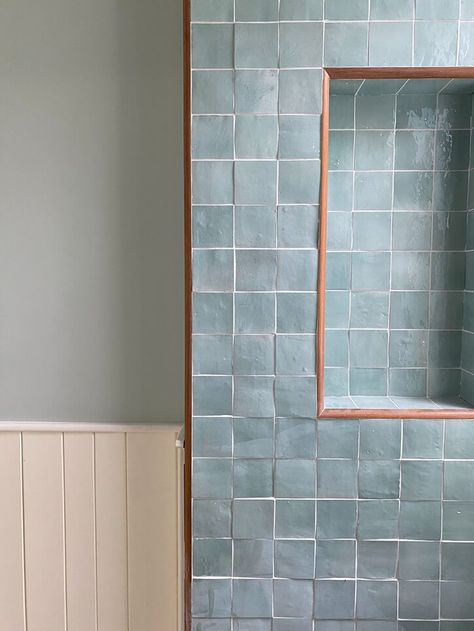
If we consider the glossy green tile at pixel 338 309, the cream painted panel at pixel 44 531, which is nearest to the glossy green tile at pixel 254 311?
the glossy green tile at pixel 338 309

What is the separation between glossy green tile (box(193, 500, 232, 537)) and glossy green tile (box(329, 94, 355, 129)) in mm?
967

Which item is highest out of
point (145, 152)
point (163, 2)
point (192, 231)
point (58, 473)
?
point (163, 2)

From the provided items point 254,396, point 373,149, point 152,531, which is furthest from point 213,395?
point 373,149

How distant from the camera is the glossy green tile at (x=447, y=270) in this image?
142 cm

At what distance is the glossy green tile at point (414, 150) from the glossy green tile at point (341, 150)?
116mm

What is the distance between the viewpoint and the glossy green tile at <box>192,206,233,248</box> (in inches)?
49.9

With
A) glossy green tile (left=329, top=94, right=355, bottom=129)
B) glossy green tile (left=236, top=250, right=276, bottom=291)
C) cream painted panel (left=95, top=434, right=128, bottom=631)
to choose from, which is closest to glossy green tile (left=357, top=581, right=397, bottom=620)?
cream painted panel (left=95, top=434, right=128, bottom=631)

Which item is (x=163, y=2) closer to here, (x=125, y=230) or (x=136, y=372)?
(x=125, y=230)

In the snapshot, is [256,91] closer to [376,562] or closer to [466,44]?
[466,44]

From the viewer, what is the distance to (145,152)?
58.6 inches

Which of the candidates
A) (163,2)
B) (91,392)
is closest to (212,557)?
(91,392)

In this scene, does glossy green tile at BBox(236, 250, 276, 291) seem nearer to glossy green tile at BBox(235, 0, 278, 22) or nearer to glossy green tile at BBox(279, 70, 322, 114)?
glossy green tile at BBox(279, 70, 322, 114)

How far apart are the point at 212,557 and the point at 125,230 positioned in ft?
2.81

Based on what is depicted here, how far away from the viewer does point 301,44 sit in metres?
1.23
